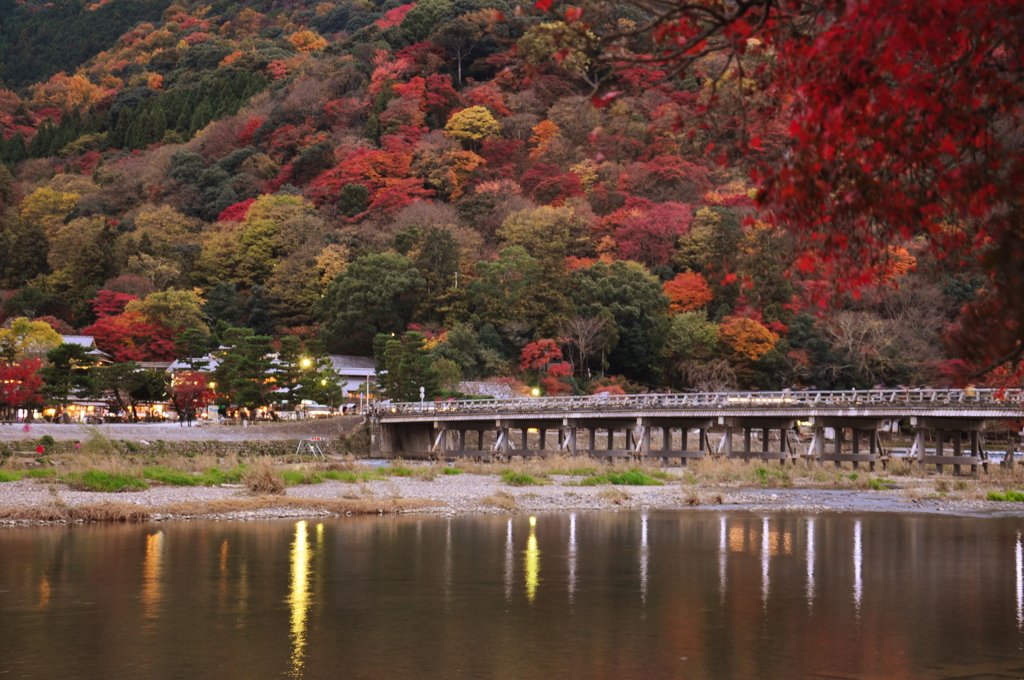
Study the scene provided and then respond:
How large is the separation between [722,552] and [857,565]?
275cm

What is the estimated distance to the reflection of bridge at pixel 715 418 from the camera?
39.8 m

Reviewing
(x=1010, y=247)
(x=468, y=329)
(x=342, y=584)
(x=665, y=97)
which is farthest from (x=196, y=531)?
(x=665, y=97)

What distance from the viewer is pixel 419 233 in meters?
70.4

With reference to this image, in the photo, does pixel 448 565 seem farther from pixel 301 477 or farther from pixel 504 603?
pixel 301 477

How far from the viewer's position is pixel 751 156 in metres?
7.00

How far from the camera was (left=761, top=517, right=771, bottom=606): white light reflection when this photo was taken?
16141 millimetres

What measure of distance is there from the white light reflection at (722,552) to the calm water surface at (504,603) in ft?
0.28

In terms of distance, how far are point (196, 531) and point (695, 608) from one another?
507 inches

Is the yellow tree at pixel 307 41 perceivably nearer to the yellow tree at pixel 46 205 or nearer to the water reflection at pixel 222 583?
the yellow tree at pixel 46 205

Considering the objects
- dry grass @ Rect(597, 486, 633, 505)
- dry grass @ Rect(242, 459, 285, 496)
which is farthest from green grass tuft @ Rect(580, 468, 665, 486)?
dry grass @ Rect(242, 459, 285, 496)

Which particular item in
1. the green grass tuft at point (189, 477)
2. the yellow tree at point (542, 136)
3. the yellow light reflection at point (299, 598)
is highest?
the yellow tree at point (542, 136)

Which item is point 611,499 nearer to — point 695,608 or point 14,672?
point 695,608

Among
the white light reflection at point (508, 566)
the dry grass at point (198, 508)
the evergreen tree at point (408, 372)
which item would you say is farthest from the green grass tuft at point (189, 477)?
the evergreen tree at point (408, 372)

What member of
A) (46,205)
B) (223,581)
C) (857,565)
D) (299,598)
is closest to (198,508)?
(223,581)
